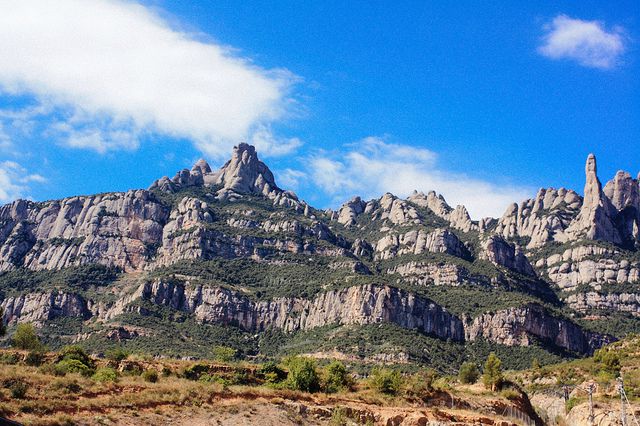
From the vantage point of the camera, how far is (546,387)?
88.6 metres

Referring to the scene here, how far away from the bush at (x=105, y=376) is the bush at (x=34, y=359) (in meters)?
6.12

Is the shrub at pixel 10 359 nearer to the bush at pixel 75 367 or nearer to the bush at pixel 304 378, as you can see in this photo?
the bush at pixel 75 367

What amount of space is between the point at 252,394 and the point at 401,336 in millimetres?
113826

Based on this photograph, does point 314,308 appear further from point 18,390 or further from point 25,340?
point 18,390

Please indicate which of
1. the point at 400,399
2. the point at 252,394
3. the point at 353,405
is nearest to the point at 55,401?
the point at 252,394

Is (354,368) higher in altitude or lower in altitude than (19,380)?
higher

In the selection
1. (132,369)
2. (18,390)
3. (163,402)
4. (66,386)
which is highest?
(132,369)

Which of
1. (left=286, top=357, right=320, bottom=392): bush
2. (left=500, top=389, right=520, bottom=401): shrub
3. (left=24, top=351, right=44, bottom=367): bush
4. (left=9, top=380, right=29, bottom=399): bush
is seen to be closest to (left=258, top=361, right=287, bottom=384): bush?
(left=286, top=357, right=320, bottom=392): bush

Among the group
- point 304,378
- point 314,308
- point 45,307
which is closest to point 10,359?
point 304,378

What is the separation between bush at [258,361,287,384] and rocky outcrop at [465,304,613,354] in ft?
399

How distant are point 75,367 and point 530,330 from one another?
5604 inches

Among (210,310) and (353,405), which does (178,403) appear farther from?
(210,310)

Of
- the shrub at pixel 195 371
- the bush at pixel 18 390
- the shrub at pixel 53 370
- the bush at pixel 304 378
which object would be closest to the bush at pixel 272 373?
the bush at pixel 304 378

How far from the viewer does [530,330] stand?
174m
